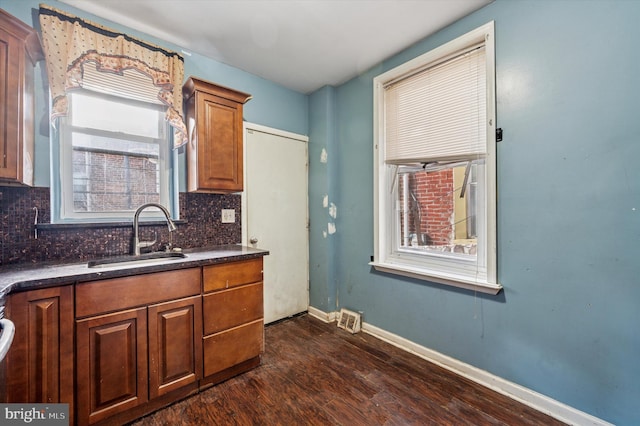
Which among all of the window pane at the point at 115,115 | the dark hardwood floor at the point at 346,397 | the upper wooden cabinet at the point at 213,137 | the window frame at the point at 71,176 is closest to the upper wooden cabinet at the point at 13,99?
the window frame at the point at 71,176

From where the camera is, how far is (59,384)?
138 centimetres

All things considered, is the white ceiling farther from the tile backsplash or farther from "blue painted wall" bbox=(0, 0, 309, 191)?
the tile backsplash

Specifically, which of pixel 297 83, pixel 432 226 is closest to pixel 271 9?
pixel 297 83

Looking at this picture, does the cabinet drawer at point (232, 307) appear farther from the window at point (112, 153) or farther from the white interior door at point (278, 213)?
the window at point (112, 153)

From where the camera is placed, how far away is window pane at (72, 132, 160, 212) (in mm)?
1953

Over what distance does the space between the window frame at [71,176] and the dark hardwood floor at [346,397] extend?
4.60 feet

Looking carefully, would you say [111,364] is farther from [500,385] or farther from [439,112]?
[439,112]

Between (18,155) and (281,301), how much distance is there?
7.85ft

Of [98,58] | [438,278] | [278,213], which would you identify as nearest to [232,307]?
[278,213]

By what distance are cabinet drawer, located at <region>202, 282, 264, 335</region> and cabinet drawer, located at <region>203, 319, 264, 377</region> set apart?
0.05 meters

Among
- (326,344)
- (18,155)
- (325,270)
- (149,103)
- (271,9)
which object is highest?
(271,9)

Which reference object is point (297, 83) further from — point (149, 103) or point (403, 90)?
point (149, 103)

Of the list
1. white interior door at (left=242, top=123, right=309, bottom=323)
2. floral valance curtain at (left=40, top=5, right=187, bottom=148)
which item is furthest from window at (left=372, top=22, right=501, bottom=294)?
floral valance curtain at (left=40, top=5, right=187, bottom=148)

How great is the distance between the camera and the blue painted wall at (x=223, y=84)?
176 centimetres
